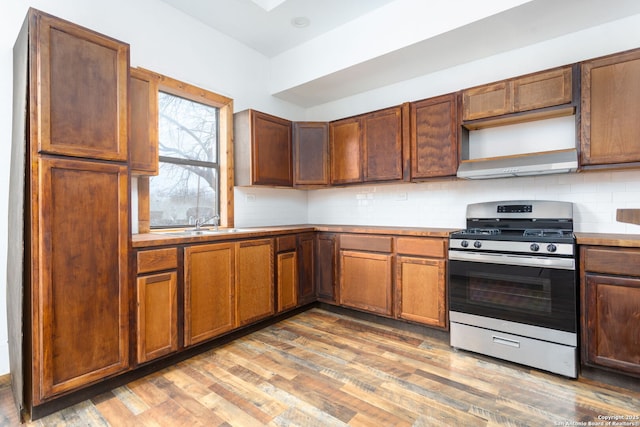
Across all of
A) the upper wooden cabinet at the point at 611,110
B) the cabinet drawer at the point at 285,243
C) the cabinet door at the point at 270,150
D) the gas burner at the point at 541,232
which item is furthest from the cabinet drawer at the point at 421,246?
the cabinet door at the point at 270,150

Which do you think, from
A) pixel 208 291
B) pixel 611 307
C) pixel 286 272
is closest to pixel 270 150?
pixel 286 272

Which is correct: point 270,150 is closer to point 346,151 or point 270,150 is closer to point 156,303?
point 346,151

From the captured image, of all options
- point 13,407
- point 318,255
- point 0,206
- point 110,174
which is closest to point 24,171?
point 110,174

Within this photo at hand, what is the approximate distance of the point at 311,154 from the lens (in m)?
3.88

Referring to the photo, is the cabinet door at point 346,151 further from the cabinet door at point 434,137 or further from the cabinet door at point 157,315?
the cabinet door at point 157,315

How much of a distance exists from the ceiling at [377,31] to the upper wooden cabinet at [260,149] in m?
0.65

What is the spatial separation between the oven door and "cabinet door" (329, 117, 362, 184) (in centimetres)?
148

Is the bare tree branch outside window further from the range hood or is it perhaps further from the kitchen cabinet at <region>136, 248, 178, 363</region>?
the range hood

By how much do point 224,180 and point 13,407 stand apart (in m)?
2.34

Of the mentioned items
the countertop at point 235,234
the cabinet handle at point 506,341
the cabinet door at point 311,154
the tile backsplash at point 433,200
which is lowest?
the cabinet handle at point 506,341

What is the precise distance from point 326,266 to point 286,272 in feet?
1.63

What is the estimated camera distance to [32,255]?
1.74m

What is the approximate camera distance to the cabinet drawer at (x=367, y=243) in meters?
3.14

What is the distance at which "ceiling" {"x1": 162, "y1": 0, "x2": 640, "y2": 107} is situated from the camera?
8.30ft
